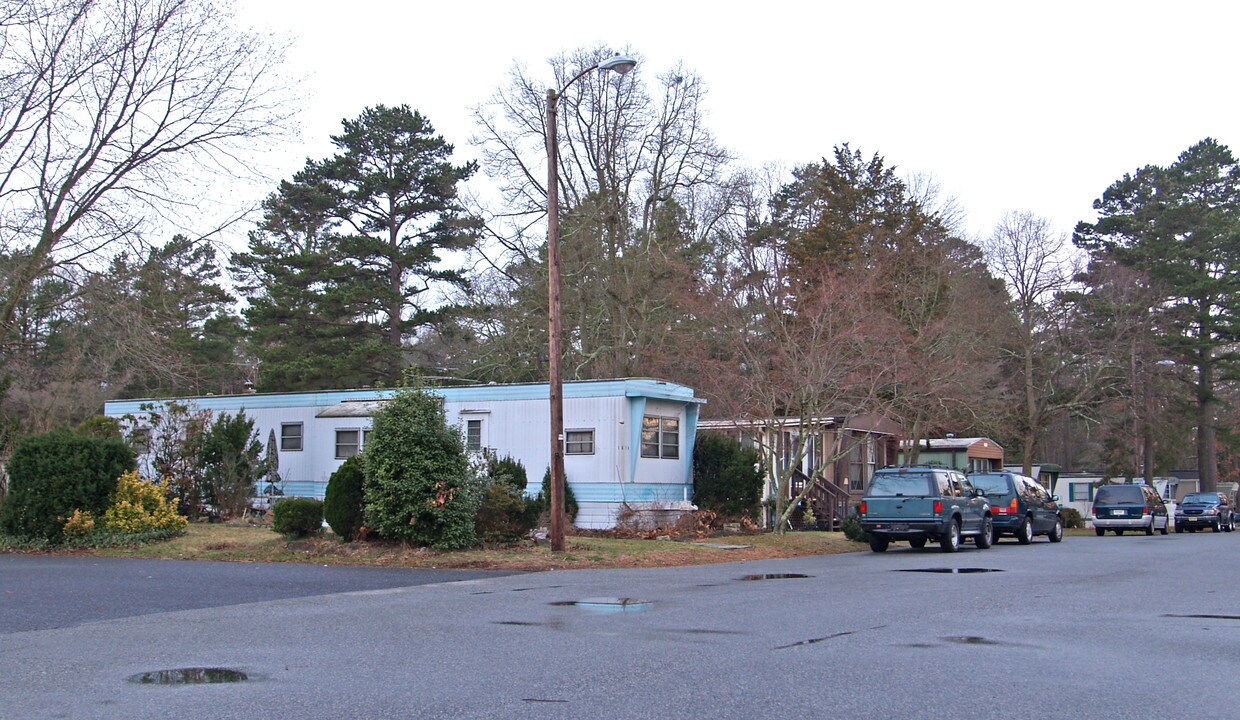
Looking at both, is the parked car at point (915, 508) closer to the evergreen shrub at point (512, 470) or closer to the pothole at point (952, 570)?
the pothole at point (952, 570)

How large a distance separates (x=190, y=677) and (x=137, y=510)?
14.7m

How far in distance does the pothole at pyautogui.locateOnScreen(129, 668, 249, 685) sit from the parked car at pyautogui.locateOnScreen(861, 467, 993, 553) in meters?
17.3

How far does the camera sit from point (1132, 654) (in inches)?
353

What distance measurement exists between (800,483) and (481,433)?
1002 cm

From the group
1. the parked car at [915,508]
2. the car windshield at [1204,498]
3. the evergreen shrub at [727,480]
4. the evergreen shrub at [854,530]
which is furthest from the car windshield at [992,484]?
the car windshield at [1204,498]

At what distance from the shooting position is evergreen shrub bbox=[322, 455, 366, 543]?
1989cm

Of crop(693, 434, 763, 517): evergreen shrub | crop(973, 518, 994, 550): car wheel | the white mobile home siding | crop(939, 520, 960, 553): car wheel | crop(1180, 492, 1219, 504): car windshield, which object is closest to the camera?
crop(939, 520, 960, 553): car wheel

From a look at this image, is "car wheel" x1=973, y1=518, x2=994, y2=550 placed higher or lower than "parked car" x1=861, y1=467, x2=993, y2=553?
lower

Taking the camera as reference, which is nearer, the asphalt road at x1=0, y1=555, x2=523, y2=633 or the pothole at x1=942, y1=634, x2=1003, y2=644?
the pothole at x1=942, y1=634, x2=1003, y2=644

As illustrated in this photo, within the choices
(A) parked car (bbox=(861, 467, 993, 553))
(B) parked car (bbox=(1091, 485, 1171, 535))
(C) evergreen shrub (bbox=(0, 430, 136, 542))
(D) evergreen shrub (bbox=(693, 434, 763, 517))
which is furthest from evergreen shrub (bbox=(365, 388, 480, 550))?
(B) parked car (bbox=(1091, 485, 1171, 535))

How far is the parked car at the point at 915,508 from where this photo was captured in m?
22.9

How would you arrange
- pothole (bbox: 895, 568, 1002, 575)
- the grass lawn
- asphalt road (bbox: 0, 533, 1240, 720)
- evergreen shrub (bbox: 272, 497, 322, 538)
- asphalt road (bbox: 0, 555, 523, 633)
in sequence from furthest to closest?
evergreen shrub (bbox: 272, 497, 322, 538) → the grass lawn → pothole (bbox: 895, 568, 1002, 575) → asphalt road (bbox: 0, 555, 523, 633) → asphalt road (bbox: 0, 533, 1240, 720)

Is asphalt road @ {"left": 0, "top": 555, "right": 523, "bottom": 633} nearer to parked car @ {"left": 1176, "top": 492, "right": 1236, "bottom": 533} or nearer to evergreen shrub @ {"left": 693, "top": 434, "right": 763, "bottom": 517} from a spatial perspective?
evergreen shrub @ {"left": 693, "top": 434, "right": 763, "bottom": 517}

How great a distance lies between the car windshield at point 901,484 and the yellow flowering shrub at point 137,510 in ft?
46.5
